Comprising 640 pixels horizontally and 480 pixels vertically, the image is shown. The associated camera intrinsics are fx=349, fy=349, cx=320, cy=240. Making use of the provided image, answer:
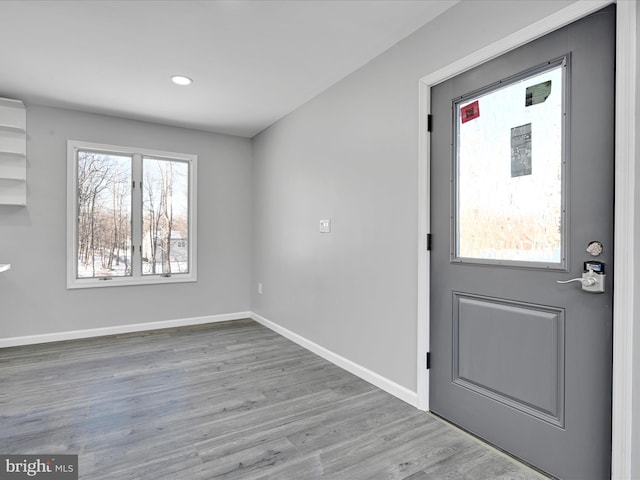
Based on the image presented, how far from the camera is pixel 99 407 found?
236 cm

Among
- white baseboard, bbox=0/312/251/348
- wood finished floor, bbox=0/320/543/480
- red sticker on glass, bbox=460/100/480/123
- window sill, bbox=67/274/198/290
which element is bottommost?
wood finished floor, bbox=0/320/543/480

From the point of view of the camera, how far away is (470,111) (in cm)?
206

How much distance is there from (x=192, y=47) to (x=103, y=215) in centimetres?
245

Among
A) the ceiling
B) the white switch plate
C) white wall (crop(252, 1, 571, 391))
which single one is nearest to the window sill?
white wall (crop(252, 1, 571, 391))

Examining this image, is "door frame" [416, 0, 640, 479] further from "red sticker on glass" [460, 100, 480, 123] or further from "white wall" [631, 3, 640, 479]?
"red sticker on glass" [460, 100, 480, 123]

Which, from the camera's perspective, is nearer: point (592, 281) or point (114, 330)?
point (592, 281)

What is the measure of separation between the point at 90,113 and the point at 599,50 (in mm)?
4595

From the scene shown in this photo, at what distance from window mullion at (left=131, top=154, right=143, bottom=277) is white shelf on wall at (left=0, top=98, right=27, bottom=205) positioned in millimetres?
1020

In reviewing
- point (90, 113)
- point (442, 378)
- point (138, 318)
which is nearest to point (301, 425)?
point (442, 378)

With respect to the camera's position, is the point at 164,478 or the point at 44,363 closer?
the point at 164,478

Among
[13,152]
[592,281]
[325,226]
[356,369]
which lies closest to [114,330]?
[13,152]

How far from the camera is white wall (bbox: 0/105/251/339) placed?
12.1ft

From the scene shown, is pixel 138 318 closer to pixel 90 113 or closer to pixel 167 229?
pixel 167 229

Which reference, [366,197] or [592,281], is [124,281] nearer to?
[366,197]
